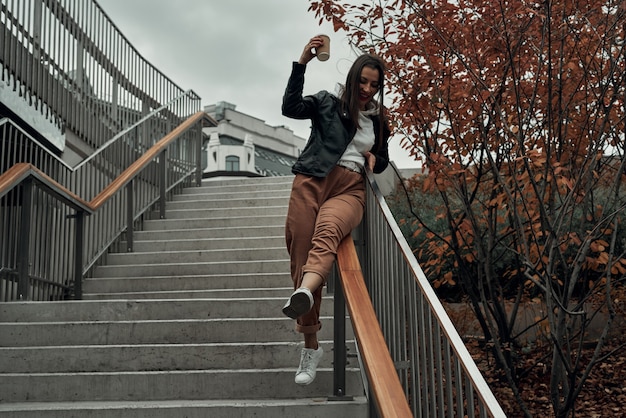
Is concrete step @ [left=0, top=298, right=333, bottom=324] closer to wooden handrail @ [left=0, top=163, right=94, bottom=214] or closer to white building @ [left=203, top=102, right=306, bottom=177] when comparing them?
wooden handrail @ [left=0, top=163, right=94, bottom=214]

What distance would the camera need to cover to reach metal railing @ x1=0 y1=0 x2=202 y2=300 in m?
5.31

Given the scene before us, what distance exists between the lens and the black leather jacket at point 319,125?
3365 mm

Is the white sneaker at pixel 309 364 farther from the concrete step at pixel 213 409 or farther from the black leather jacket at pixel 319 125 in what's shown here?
the black leather jacket at pixel 319 125

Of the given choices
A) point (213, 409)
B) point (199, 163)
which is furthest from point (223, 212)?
point (213, 409)

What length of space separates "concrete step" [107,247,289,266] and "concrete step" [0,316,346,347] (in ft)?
4.90

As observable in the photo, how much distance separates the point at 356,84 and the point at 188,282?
106 inches

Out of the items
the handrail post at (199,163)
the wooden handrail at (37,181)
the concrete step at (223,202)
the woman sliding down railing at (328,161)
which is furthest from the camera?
the handrail post at (199,163)

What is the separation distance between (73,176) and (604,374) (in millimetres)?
4437

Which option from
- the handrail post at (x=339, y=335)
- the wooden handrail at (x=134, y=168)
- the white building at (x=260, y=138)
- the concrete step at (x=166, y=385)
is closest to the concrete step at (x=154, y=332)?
the concrete step at (x=166, y=385)

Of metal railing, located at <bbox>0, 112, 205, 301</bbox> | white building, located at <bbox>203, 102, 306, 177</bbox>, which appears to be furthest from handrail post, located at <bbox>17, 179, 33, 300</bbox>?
white building, located at <bbox>203, 102, 306, 177</bbox>

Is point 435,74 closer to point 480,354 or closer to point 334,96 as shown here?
point 334,96

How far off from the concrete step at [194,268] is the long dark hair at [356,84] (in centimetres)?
231

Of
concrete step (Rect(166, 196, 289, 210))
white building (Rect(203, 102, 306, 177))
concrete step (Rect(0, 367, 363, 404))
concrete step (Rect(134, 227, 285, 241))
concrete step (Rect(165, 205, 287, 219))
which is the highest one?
white building (Rect(203, 102, 306, 177))

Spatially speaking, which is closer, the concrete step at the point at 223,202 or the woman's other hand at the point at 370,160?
the woman's other hand at the point at 370,160
